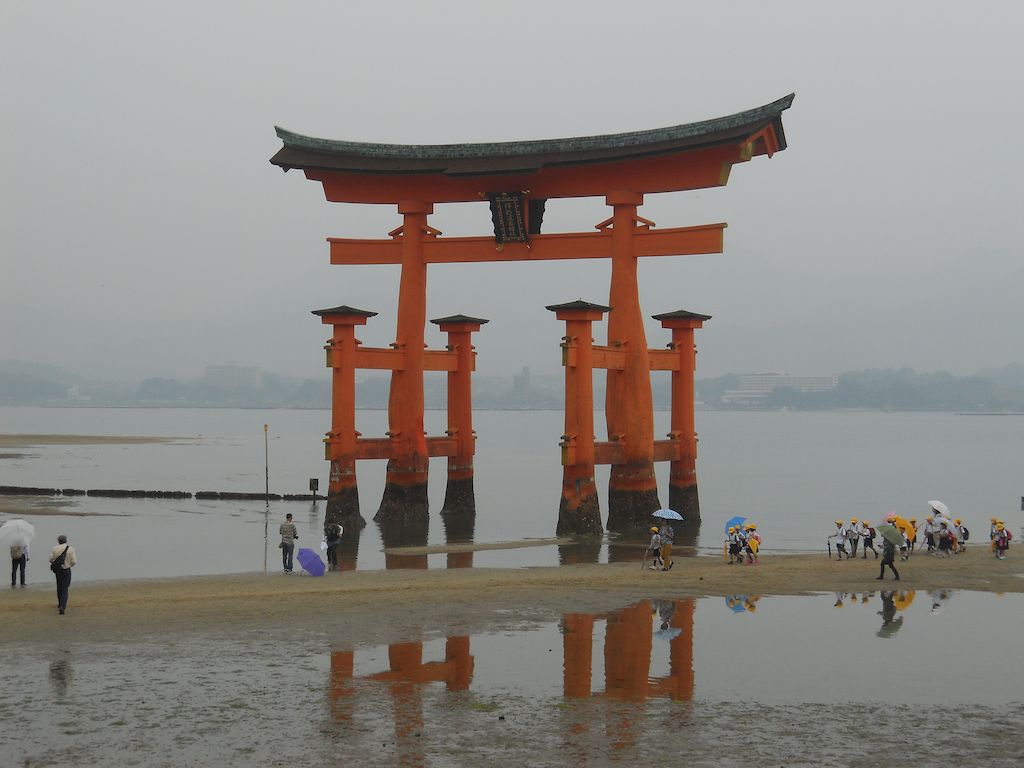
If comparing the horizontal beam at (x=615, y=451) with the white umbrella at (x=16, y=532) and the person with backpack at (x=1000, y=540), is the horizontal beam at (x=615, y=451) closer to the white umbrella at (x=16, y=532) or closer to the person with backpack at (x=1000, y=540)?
the person with backpack at (x=1000, y=540)

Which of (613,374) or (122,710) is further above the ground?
(613,374)

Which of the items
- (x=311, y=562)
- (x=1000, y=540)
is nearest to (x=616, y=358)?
(x=1000, y=540)

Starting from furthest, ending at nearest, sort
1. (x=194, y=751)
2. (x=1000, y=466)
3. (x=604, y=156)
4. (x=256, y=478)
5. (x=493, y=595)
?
(x=1000, y=466) < (x=256, y=478) < (x=604, y=156) < (x=493, y=595) < (x=194, y=751)

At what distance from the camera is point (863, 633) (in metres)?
17.8

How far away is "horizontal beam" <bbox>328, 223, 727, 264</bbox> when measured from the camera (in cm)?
3350

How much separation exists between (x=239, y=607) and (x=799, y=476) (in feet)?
230

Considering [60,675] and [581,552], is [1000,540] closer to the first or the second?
[581,552]

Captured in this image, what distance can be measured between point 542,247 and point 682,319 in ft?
20.0

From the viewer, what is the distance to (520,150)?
36344 mm

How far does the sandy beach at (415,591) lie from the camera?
59.2 ft

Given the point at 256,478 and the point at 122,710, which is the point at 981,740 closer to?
the point at 122,710

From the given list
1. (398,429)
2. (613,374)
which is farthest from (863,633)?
(398,429)

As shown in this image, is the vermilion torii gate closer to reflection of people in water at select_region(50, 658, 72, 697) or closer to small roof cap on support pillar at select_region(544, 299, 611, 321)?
small roof cap on support pillar at select_region(544, 299, 611, 321)

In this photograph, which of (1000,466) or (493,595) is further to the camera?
(1000,466)
